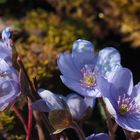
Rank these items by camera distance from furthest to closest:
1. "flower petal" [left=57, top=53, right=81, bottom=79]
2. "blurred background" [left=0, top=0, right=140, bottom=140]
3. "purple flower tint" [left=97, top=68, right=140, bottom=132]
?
"blurred background" [left=0, top=0, right=140, bottom=140] → "flower petal" [left=57, top=53, right=81, bottom=79] → "purple flower tint" [left=97, top=68, right=140, bottom=132]

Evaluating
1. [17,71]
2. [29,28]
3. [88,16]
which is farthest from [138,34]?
[17,71]

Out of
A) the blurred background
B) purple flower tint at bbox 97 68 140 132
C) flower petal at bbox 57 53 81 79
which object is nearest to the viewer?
purple flower tint at bbox 97 68 140 132

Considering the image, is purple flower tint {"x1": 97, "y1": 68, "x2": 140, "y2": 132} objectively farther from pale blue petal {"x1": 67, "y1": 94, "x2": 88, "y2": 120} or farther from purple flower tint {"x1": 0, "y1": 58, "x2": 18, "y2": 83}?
purple flower tint {"x1": 0, "y1": 58, "x2": 18, "y2": 83}

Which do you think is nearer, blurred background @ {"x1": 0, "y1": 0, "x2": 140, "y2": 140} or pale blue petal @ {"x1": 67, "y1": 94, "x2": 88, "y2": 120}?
pale blue petal @ {"x1": 67, "y1": 94, "x2": 88, "y2": 120}

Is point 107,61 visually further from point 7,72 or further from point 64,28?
point 64,28

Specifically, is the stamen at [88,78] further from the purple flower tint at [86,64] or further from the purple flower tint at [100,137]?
the purple flower tint at [100,137]

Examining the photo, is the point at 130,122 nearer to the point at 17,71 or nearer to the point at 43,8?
the point at 17,71

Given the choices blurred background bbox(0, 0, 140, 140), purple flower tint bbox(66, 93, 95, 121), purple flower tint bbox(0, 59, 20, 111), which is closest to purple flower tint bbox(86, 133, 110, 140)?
purple flower tint bbox(66, 93, 95, 121)
